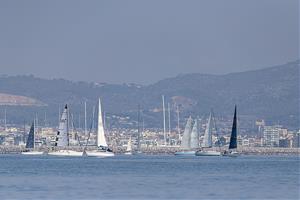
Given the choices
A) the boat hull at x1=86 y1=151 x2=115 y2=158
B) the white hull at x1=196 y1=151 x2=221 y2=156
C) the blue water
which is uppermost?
the white hull at x1=196 y1=151 x2=221 y2=156

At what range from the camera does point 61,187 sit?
258ft

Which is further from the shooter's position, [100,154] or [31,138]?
[31,138]

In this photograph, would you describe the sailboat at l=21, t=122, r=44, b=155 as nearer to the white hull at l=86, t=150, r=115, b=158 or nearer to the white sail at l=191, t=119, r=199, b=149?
the white hull at l=86, t=150, r=115, b=158

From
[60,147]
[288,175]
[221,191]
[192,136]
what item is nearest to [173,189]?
[221,191]

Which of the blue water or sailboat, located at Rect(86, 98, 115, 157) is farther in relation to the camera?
sailboat, located at Rect(86, 98, 115, 157)

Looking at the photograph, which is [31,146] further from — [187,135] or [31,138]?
[187,135]

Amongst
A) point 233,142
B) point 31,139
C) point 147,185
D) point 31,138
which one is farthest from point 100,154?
point 147,185

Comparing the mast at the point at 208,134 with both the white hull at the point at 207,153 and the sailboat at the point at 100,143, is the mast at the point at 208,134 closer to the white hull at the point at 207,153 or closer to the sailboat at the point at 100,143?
the white hull at the point at 207,153

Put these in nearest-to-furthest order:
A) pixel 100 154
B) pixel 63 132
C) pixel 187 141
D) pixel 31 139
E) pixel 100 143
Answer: pixel 63 132 < pixel 100 154 < pixel 100 143 < pixel 187 141 < pixel 31 139

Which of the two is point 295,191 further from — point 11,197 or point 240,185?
point 11,197

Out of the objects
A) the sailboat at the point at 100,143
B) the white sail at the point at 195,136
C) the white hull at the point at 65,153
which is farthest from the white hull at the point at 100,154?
the white sail at the point at 195,136

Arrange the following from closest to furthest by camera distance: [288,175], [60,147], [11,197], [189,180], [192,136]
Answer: [11,197] → [189,180] → [288,175] → [60,147] → [192,136]

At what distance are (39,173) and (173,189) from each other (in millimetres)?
25878

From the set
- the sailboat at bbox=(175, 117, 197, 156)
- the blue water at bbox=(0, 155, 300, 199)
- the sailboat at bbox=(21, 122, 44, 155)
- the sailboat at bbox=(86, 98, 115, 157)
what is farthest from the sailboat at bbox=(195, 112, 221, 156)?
the blue water at bbox=(0, 155, 300, 199)
